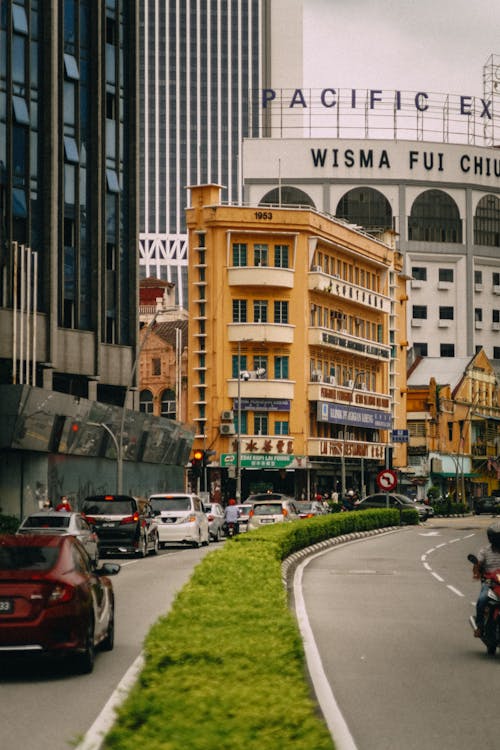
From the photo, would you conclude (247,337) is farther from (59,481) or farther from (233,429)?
(59,481)

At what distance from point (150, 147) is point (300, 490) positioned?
308 feet

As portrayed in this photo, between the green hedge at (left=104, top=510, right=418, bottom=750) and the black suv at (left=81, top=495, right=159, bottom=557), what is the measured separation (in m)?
21.5

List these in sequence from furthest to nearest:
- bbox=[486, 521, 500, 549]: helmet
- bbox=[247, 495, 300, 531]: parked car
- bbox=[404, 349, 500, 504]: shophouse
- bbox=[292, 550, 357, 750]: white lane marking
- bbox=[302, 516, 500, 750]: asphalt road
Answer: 1. bbox=[404, 349, 500, 504]: shophouse
2. bbox=[247, 495, 300, 531]: parked car
3. bbox=[486, 521, 500, 549]: helmet
4. bbox=[302, 516, 500, 750]: asphalt road
5. bbox=[292, 550, 357, 750]: white lane marking

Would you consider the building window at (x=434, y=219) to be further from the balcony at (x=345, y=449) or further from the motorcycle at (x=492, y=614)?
the motorcycle at (x=492, y=614)

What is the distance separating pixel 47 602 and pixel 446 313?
398ft

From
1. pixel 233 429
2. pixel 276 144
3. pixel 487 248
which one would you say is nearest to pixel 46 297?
pixel 233 429

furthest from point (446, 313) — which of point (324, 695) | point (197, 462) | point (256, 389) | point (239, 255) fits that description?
point (324, 695)

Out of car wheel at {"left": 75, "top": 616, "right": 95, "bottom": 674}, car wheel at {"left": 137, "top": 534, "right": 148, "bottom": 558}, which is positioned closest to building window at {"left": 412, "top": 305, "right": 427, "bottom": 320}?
car wheel at {"left": 137, "top": 534, "right": 148, "bottom": 558}

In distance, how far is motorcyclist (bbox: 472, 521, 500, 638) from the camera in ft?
50.0

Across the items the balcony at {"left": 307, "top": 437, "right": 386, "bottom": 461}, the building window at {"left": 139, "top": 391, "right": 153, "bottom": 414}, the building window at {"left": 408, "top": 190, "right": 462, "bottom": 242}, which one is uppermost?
the building window at {"left": 408, "top": 190, "right": 462, "bottom": 242}

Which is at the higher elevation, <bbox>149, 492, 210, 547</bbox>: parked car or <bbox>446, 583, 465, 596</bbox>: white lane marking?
<bbox>149, 492, 210, 547</bbox>: parked car

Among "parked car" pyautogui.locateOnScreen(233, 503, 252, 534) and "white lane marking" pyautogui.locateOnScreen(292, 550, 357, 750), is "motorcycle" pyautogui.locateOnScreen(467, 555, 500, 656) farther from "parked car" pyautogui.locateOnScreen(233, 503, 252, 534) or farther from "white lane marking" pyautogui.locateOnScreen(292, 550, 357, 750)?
"parked car" pyautogui.locateOnScreen(233, 503, 252, 534)

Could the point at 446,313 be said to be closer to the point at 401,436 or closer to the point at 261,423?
the point at 401,436

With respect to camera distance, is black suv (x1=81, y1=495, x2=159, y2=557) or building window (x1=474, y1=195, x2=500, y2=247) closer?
black suv (x1=81, y1=495, x2=159, y2=557)
